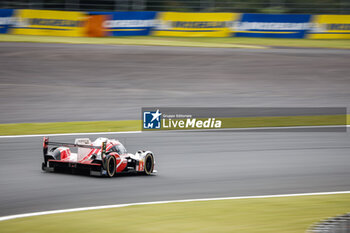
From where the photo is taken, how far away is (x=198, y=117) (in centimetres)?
1662

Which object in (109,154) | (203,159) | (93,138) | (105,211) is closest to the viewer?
(105,211)

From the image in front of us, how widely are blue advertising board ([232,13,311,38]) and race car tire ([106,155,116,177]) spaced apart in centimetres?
2448

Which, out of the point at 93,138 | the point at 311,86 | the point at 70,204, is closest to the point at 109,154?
the point at 70,204

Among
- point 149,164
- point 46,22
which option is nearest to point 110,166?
point 149,164

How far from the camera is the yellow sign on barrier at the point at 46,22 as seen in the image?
103 feet

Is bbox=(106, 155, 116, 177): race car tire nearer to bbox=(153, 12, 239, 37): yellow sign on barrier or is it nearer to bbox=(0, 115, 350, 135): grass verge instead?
bbox=(0, 115, 350, 135): grass verge

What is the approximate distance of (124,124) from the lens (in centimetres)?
1526

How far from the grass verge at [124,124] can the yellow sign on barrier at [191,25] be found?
54.9ft

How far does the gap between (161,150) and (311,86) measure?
11.3 m

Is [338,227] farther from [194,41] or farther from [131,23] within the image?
[131,23]

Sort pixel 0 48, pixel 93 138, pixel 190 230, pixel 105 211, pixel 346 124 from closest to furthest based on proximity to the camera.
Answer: pixel 190 230 < pixel 105 211 < pixel 93 138 < pixel 346 124 < pixel 0 48

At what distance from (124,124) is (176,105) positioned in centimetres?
334

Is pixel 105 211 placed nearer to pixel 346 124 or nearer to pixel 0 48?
pixel 346 124

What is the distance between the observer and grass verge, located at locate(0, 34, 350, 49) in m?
28.9
